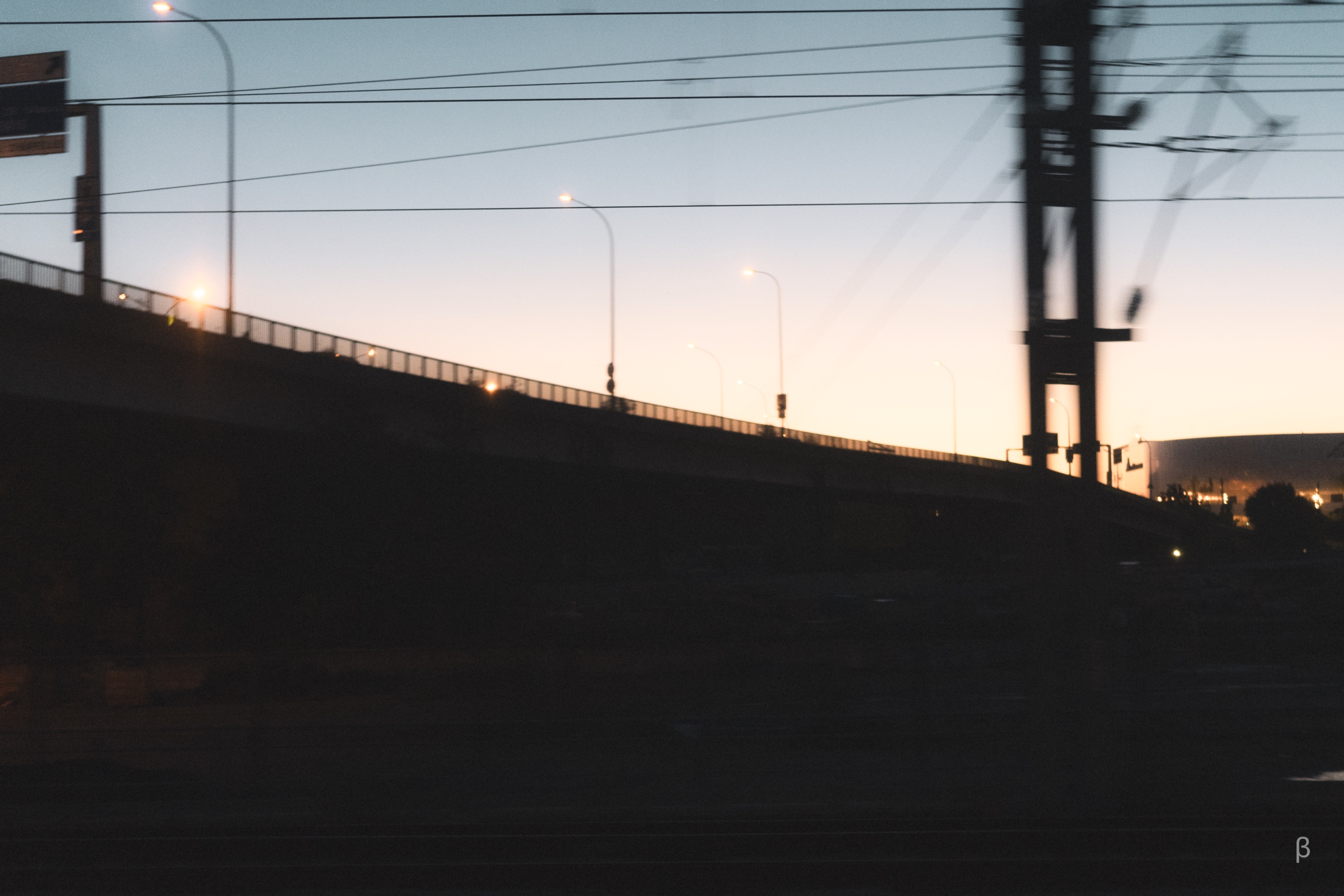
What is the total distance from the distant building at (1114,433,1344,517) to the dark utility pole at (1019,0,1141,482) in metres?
104

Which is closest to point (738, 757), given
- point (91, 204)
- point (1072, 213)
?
point (1072, 213)

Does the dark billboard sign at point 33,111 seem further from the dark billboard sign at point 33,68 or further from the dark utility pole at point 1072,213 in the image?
the dark utility pole at point 1072,213

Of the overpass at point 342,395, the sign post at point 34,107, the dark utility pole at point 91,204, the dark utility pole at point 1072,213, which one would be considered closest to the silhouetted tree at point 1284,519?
the overpass at point 342,395

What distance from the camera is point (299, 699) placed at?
14.2 meters

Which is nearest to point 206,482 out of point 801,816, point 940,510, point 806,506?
point 801,816

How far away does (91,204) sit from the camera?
72.1 feet

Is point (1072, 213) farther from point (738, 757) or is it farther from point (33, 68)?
point (33, 68)

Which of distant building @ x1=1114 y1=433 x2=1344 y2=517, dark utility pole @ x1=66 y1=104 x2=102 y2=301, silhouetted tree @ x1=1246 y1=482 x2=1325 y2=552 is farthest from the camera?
distant building @ x1=1114 y1=433 x2=1344 y2=517

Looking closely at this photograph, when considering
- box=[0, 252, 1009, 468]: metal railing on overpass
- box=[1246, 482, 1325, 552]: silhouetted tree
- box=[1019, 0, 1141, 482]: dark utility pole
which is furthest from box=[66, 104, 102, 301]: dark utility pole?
box=[1246, 482, 1325, 552]: silhouetted tree

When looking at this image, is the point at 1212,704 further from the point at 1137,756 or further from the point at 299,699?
the point at 299,699

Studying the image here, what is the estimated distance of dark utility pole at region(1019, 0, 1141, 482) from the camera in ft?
35.7

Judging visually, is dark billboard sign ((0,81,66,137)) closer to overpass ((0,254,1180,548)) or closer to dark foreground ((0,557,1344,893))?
overpass ((0,254,1180,548))

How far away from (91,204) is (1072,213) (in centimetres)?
1915

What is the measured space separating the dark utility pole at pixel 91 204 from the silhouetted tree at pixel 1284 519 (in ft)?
125
